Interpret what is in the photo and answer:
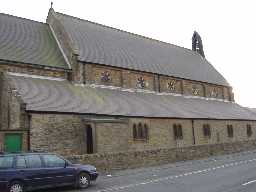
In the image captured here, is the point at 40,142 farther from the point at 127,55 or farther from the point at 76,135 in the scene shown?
the point at 127,55

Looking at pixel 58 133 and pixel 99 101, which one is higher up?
pixel 99 101

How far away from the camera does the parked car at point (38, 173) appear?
14406 millimetres

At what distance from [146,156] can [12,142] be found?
357 inches

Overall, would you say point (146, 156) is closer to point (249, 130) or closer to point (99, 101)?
point (99, 101)

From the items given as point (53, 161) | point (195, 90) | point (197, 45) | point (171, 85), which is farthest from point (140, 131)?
point (197, 45)

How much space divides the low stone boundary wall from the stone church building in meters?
2.32

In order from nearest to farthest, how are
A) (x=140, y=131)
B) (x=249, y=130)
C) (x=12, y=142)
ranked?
(x=12, y=142) < (x=140, y=131) < (x=249, y=130)

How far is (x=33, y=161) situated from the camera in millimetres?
→ 15414

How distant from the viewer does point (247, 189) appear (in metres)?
13.9

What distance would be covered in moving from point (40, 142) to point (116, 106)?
8.21 m

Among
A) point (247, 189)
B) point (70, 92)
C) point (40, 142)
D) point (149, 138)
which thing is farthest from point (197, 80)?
point (247, 189)

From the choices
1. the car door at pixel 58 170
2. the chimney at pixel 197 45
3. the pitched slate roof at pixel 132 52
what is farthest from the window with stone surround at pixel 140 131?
the chimney at pixel 197 45

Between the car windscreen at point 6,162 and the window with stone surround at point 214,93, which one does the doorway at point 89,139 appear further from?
the window with stone surround at point 214,93

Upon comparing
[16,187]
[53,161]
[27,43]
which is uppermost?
[27,43]
